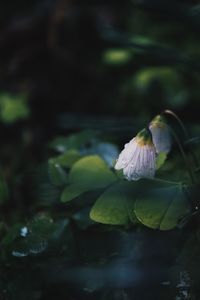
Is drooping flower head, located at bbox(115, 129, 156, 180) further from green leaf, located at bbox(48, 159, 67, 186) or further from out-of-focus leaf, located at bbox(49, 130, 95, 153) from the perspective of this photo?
out-of-focus leaf, located at bbox(49, 130, 95, 153)

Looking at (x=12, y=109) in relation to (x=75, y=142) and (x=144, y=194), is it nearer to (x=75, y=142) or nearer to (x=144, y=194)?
(x=75, y=142)

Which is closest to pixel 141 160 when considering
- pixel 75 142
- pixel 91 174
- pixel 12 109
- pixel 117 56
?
pixel 91 174

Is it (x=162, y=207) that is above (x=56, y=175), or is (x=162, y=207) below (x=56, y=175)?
above

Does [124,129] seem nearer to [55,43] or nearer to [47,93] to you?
[47,93]

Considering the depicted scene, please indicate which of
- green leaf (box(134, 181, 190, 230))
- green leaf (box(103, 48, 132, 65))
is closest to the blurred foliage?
green leaf (box(134, 181, 190, 230))

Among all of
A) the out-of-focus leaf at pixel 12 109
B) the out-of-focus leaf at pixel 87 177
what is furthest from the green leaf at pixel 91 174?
the out-of-focus leaf at pixel 12 109

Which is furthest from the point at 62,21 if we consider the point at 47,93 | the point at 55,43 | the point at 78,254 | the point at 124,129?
the point at 78,254
